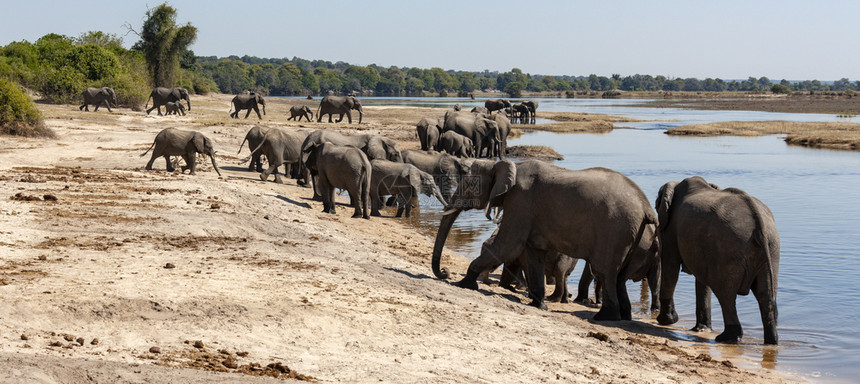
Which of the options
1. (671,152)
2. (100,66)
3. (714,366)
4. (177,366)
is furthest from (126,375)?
(100,66)

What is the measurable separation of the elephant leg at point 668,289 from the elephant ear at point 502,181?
2183 mm

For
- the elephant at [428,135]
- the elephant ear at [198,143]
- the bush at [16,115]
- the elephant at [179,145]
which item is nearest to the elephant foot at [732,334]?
the elephant at [179,145]

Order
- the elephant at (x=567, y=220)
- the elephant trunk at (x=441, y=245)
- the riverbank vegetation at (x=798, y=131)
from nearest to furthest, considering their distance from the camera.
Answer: the elephant at (x=567, y=220) < the elephant trunk at (x=441, y=245) < the riverbank vegetation at (x=798, y=131)

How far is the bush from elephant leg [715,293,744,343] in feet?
66.8

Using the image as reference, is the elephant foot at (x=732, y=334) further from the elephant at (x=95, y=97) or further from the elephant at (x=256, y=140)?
the elephant at (x=95, y=97)

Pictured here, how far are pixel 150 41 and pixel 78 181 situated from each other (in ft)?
162

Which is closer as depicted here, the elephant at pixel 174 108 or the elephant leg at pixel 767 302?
the elephant leg at pixel 767 302

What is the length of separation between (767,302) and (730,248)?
785 mm

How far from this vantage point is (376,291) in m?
9.52

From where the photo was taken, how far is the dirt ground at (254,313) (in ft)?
21.9

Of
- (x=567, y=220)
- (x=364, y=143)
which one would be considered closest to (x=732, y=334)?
(x=567, y=220)

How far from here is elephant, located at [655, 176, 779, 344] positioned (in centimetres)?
984

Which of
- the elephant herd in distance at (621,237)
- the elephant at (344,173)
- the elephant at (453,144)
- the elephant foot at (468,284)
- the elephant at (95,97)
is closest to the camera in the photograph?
the elephant herd in distance at (621,237)

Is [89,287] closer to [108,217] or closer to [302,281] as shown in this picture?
[302,281]
